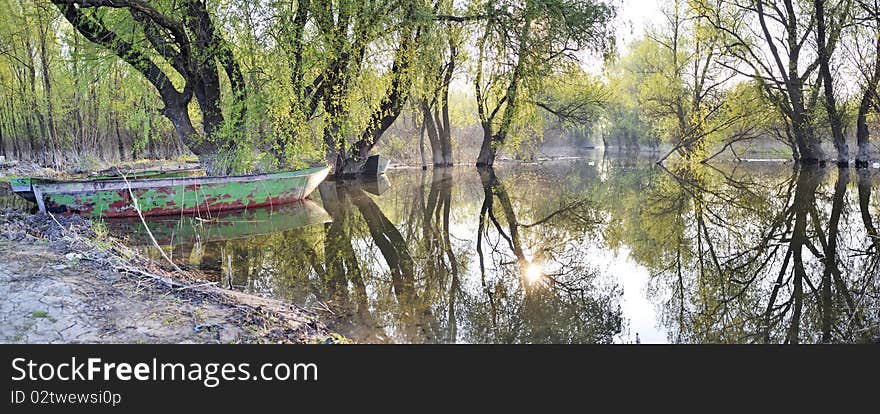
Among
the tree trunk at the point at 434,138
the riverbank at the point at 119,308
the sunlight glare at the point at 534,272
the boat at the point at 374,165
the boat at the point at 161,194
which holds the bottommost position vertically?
the sunlight glare at the point at 534,272

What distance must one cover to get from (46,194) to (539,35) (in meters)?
12.4

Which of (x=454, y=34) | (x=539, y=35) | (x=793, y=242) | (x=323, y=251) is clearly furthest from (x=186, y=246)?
(x=454, y=34)

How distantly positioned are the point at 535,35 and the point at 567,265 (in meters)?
11.1

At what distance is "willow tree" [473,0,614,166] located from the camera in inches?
642

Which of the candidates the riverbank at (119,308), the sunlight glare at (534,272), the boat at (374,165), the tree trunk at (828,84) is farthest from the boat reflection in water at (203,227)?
the tree trunk at (828,84)

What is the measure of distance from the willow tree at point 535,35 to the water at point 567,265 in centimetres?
542

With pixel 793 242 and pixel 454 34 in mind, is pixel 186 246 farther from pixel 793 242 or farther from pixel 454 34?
pixel 454 34

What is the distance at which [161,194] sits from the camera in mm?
11008

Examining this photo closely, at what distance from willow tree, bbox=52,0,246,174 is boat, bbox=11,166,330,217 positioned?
1710 mm

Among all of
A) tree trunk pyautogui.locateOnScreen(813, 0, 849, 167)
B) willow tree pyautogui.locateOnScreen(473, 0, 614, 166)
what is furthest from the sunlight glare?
tree trunk pyautogui.locateOnScreen(813, 0, 849, 167)

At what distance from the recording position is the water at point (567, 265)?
469 centimetres

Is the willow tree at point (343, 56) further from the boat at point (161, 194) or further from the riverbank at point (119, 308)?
the riverbank at point (119, 308)

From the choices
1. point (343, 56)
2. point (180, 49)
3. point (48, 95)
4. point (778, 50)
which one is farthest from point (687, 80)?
point (48, 95)
